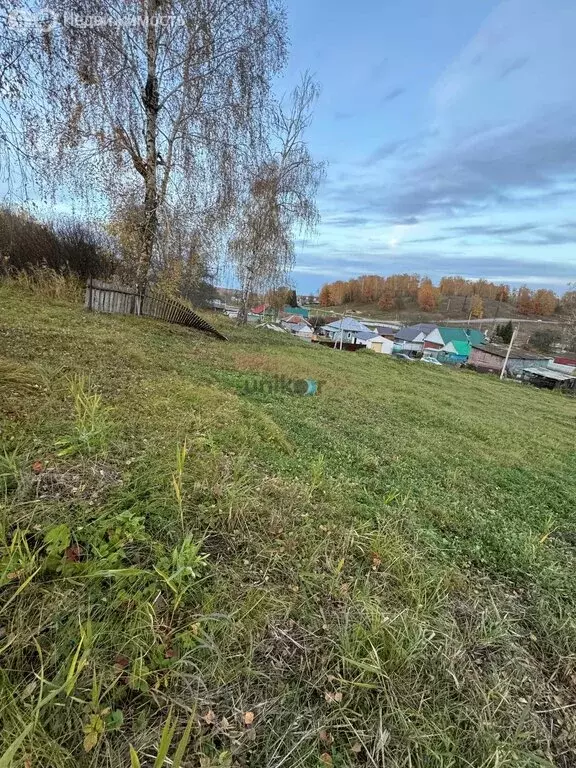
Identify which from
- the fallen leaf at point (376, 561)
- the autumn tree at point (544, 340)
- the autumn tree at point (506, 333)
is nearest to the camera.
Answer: the fallen leaf at point (376, 561)

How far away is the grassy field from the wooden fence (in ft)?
14.9

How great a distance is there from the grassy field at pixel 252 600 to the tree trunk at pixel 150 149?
5.11 m

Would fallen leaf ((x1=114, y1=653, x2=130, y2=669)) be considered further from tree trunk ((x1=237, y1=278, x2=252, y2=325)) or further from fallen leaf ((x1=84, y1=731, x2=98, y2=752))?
tree trunk ((x1=237, y1=278, x2=252, y2=325))

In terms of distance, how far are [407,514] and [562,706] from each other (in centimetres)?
111

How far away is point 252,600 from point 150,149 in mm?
8073

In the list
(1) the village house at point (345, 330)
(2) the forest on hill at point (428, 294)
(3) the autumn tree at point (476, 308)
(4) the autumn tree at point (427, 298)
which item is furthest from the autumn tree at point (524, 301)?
(1) the village house at point (345, 330)

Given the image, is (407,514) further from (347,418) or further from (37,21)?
(37,21)

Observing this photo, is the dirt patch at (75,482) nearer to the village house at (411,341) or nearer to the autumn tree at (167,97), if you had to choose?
the autumn tree at (167,97)

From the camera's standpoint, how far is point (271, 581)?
1573mm

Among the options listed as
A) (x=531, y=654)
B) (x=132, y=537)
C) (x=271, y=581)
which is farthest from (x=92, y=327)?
(x=531, y=654)

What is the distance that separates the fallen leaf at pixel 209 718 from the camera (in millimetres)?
1036

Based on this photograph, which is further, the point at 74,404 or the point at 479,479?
the point at 479,479

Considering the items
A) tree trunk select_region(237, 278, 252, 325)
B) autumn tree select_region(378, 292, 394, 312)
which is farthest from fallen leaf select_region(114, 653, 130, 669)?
autumn tree select_region(378, 292, 394, 312)

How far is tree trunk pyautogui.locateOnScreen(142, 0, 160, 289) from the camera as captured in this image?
20.2 feet
